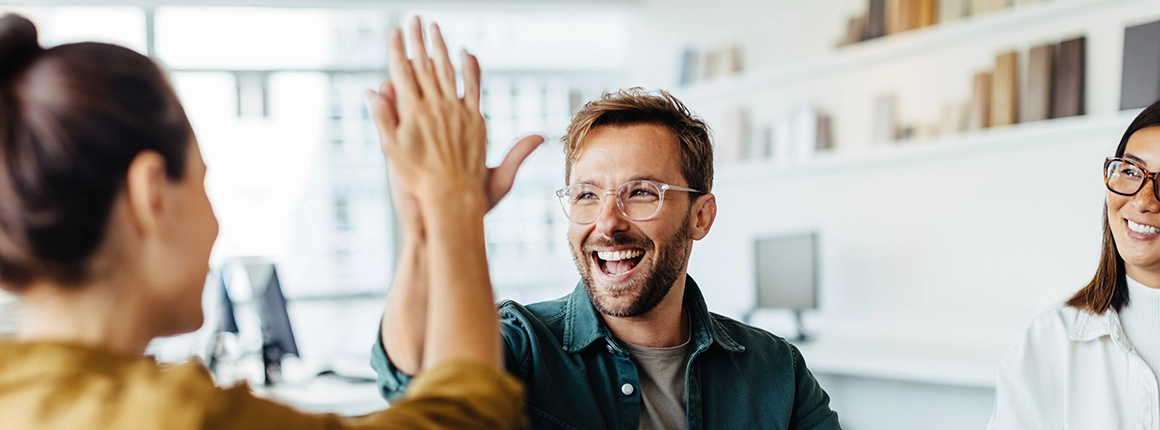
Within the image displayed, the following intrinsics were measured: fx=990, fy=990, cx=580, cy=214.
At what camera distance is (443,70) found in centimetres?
89

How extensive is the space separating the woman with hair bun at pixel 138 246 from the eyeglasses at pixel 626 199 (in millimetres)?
924

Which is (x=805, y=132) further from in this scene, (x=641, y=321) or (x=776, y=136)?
(x=641, y=321)

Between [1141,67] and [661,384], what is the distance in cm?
252

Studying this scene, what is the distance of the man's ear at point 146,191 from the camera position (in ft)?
2.66

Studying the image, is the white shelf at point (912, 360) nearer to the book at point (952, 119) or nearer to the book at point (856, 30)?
the book at point (952, 119)

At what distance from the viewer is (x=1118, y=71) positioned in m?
3.49

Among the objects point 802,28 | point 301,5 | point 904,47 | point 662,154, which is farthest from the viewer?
point 301,5

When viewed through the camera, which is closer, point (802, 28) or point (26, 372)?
point (26, 372)

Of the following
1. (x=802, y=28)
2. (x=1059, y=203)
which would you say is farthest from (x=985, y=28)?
(x=802, y=28)

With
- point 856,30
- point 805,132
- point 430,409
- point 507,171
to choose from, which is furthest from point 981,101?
point 430,409

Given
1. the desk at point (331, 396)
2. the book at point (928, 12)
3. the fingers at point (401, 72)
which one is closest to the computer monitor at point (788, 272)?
the book at point (928, 12)

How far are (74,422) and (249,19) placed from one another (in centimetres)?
537

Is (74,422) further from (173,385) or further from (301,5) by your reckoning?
(301,5)

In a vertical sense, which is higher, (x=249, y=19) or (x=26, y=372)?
(x=249, y=19)
